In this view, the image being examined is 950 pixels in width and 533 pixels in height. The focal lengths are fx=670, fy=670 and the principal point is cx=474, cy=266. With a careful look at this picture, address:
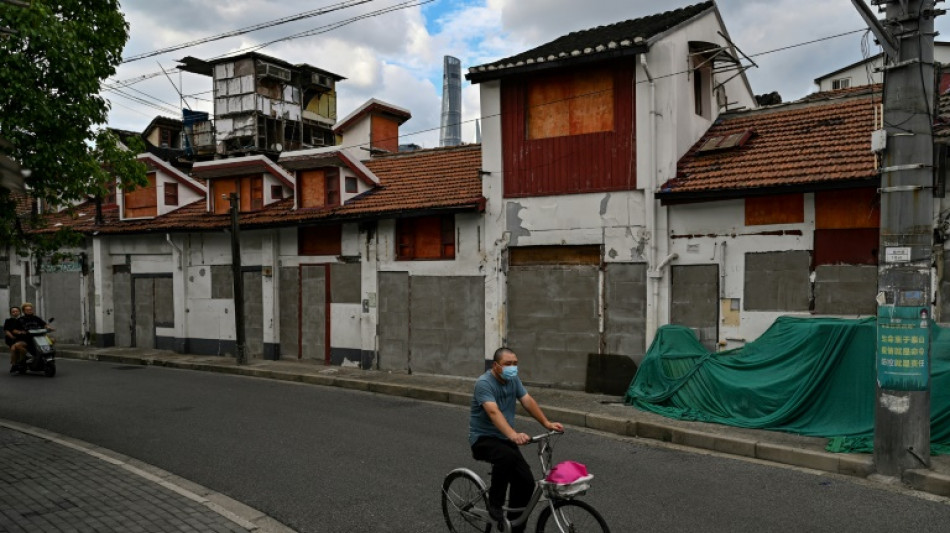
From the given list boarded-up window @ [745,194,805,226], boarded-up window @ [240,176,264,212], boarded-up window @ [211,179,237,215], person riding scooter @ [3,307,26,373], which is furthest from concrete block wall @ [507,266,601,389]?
person riding scooter @ [3,307,26,373]

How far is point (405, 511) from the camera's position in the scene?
22.6 feet

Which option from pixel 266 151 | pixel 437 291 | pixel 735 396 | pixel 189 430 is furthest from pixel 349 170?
pixel 266 151

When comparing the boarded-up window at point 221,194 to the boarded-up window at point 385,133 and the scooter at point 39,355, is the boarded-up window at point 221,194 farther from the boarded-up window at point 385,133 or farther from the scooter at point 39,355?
the scooter at point 39,355

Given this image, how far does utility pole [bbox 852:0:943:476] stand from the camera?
25.6 feet

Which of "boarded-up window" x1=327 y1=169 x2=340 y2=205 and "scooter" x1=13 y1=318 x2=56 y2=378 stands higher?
"boarded-up window" x1=327 y1=169 x2=340 y2=205

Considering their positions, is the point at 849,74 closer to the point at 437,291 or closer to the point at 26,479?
the point at 437,291

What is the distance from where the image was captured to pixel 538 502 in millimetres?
5414

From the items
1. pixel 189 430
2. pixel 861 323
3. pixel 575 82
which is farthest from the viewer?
pixel 575 82

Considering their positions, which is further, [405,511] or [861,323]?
[861,323]

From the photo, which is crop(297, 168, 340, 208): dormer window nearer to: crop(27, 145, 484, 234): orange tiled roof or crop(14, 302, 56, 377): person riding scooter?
crop(27, 145, 484, 234): orange tiled roof

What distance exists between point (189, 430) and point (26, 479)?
114 inches

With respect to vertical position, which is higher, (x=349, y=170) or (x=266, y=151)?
(x=266, y=151)

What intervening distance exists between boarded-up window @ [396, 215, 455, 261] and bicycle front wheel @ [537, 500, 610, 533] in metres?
10.9

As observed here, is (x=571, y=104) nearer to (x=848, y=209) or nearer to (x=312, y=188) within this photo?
(x=848, y=209)
